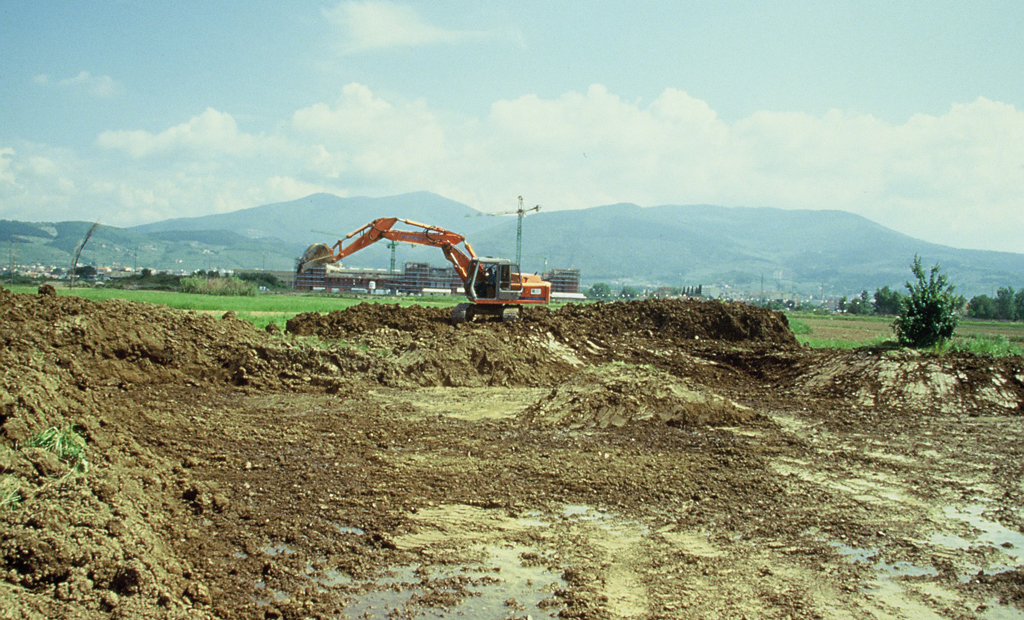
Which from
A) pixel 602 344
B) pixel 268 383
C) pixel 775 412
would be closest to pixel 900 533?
pixel 775 412

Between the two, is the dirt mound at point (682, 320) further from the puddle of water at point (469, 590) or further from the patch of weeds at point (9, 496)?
the patch of weeds at point (9, 496)

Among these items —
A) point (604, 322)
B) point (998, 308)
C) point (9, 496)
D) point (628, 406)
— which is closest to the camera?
point (9, 496)

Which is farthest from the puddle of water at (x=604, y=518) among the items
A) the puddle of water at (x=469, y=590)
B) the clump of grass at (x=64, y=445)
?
the clump of grass at (x=64, y=445)

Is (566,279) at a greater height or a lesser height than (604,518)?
greater

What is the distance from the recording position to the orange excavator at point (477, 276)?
23.1m

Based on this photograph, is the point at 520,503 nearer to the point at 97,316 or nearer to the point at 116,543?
the point at 116,543

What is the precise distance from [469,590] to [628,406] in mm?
7446

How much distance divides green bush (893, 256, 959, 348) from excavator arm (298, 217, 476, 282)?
1389cm

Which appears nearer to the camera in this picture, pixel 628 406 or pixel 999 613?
pixel 999 613

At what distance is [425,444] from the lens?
10734 mm

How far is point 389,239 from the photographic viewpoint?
24.0 meters

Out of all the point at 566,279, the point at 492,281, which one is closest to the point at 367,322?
the point at 492,281

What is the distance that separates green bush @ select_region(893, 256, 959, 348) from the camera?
19.6 meters

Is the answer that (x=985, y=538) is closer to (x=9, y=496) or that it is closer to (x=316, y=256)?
(x=9, y=496)
